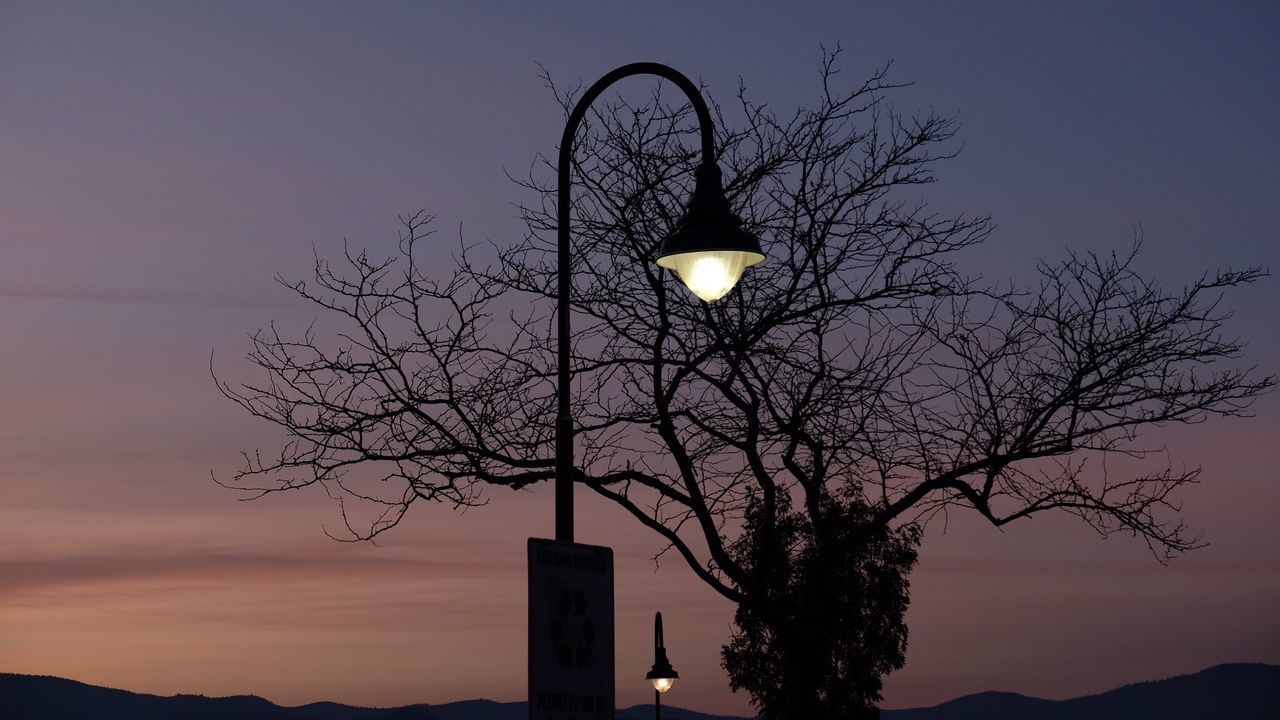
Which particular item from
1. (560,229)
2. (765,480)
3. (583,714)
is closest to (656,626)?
(765,480)

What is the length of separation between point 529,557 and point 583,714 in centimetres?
90

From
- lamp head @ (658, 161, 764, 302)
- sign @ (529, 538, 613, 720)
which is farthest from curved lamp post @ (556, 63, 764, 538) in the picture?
sign @ (529, 538, 613, 720)

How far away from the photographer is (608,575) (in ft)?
24.3

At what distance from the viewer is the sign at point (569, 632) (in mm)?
6703

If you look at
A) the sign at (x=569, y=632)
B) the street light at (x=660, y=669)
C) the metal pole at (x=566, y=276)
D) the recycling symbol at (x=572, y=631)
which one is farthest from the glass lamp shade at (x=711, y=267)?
the street light at (x=660, y=669)

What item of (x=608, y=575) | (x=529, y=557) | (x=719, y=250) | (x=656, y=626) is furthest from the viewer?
(x=656, y=626)

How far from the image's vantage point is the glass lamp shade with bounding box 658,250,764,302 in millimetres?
9867

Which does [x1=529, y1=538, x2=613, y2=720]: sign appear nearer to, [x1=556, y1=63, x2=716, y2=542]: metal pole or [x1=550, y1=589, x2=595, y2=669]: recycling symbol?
[x1=550, y1=589, x2=595, y2=669]: recycling symbol

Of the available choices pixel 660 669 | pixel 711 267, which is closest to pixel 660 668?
pixel 660 669

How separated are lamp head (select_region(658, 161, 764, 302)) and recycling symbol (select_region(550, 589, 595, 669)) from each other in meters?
3.30

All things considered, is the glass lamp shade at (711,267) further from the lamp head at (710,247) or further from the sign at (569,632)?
the sign at (569,632)

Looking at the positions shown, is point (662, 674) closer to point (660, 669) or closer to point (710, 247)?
point (660, 669)

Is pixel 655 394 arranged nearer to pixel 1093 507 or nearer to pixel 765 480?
pixel 765 480

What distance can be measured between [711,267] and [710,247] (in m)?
0.23
